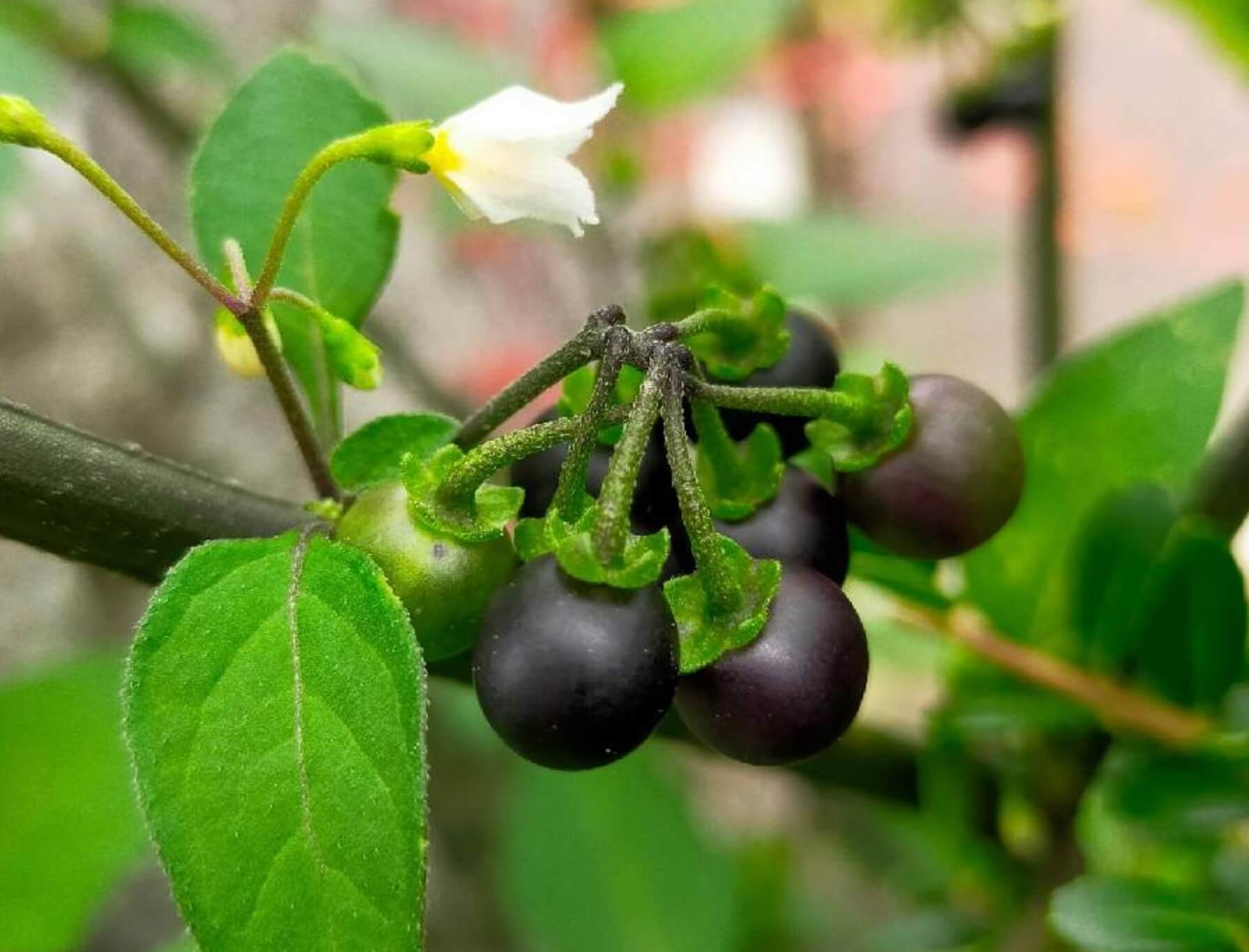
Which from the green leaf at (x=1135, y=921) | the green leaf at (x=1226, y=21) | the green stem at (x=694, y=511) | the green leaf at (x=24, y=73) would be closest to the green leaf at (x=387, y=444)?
the green stem at (x=694, y=511)

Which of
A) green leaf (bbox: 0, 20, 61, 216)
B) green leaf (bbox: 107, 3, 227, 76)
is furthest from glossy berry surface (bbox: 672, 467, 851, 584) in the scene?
green leaf (bbox: 107, 3, 227, 76)

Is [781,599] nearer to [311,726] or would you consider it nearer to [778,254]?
[311,726]

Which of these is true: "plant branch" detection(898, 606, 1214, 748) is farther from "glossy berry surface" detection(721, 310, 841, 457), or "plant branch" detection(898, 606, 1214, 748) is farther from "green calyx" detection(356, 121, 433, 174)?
"green calyx" detection(356, 121, 433, 174)

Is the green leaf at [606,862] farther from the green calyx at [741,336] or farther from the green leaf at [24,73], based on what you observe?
the green calyx at [741,336]

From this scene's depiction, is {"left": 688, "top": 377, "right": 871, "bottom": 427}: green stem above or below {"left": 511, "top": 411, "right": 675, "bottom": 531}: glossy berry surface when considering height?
above

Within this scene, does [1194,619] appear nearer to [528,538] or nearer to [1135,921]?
[1135,921]

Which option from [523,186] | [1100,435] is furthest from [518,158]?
[1100,435]

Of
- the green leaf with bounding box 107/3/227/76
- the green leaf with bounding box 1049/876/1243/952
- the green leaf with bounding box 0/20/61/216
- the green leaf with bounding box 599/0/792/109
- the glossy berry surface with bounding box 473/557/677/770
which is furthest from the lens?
the green leaf with bounding box 599/0/792/109
